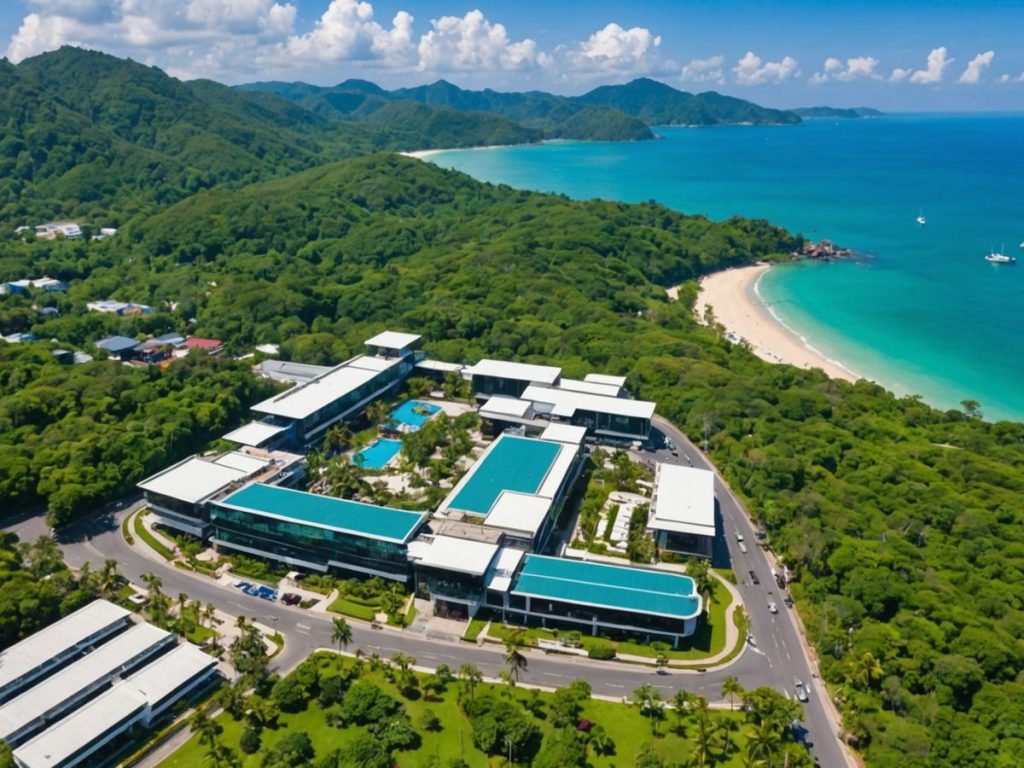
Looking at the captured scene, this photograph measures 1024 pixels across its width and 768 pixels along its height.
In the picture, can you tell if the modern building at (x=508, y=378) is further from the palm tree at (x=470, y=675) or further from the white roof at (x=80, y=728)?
the white roof at (x=80, y=728)

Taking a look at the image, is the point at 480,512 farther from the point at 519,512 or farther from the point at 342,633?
the point at 342,633

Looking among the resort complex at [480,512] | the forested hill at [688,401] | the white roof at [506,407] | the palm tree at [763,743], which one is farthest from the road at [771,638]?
the white roof at [506,407]

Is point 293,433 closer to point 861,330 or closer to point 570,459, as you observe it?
point 570,459

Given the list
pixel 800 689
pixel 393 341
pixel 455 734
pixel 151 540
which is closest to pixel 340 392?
pixel 393 341

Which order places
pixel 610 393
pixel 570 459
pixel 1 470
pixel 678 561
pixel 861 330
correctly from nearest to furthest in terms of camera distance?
pixel 678 561, pixel 1 470, pixel 570 459, pixel 610 393, pixel 861 330

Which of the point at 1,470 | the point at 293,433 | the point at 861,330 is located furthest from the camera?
the point at 861,330

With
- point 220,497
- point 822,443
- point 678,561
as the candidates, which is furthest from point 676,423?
point 220,497
